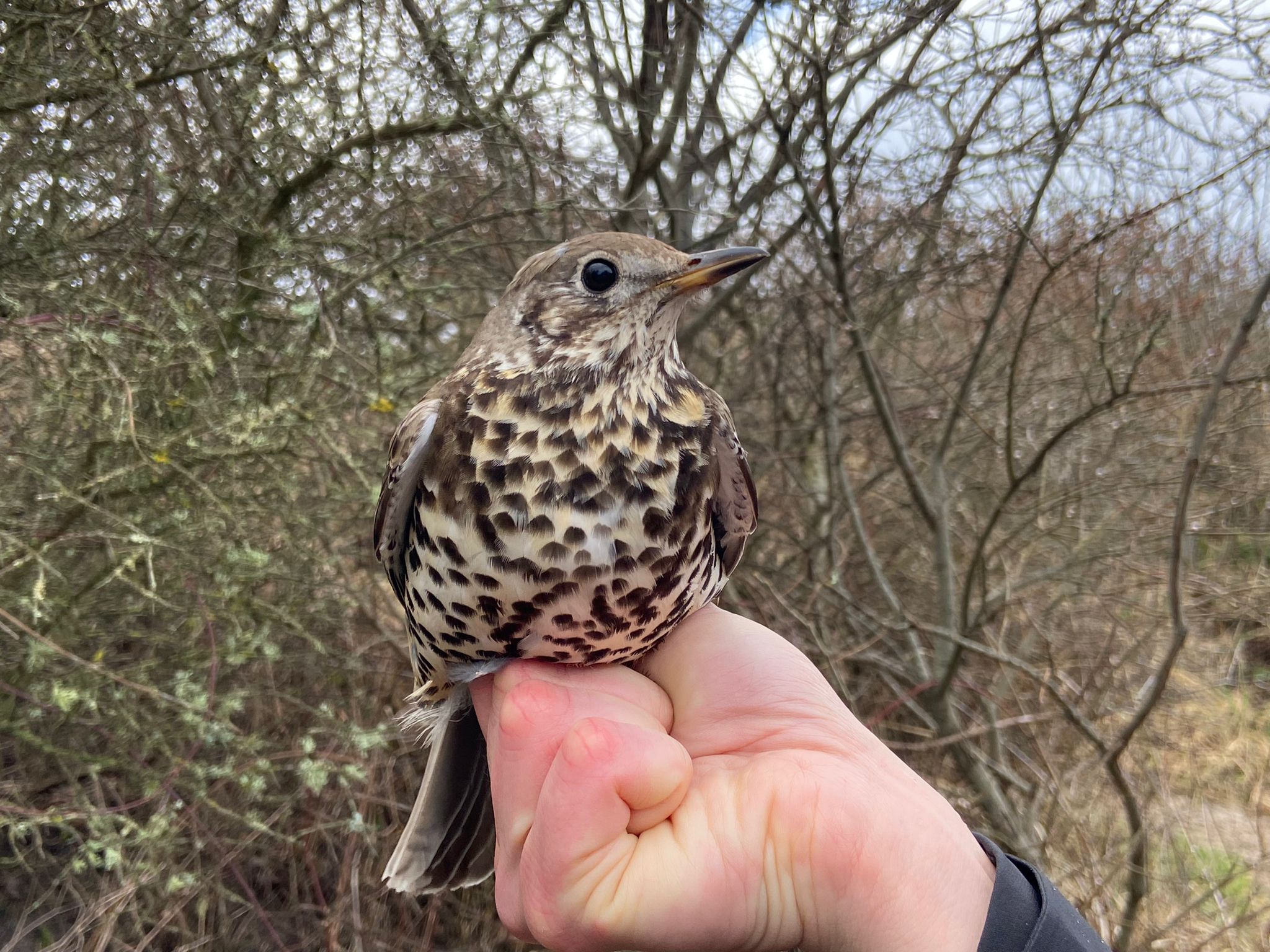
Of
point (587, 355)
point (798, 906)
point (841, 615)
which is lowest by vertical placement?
point (841, 615)

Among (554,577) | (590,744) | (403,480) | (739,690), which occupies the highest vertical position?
(403,480)

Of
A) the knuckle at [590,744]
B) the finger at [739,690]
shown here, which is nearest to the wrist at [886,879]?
the finger at [739,690]

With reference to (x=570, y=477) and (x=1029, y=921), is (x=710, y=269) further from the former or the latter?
(x=1029, y=921)

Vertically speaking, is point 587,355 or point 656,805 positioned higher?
point 587,355

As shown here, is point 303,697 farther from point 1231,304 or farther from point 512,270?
point 1231,304

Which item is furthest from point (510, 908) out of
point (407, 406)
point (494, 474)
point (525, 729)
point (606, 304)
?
point (407, 406)

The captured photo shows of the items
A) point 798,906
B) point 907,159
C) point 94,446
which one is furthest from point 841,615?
point 94,446

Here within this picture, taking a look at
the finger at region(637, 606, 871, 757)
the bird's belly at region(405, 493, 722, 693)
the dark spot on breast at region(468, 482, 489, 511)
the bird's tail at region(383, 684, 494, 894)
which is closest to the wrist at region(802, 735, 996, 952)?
the finger at region(637, 606, 871, 757)
